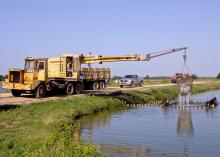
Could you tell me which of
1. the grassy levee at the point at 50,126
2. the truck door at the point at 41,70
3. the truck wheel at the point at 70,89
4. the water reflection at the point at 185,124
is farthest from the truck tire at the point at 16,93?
the water reflection at the point at 185,124

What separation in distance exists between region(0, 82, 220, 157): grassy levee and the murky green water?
124 cm

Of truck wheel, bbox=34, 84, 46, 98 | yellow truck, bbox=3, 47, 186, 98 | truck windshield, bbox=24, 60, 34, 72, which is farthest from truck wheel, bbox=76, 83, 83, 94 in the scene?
truck windshield, bbox=24, 60, 34, 72

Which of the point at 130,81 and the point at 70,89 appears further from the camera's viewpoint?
the point at 130,81

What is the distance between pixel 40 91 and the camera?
34.4m

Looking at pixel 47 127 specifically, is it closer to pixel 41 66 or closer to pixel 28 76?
pixel 28 76

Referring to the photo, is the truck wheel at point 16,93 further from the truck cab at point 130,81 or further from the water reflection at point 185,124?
the truck cab at point 130,81

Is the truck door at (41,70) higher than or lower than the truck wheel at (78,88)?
higher

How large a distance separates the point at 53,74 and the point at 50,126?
17.6 meters

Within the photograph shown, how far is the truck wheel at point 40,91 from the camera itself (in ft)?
112

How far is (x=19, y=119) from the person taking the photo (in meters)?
21.9

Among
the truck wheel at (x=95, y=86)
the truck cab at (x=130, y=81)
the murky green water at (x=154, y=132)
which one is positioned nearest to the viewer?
the murky green water at (x=154, y=132)

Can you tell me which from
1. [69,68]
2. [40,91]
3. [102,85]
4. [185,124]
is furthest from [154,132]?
[102,85]

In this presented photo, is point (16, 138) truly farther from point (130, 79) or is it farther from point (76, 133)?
point (130, 79)

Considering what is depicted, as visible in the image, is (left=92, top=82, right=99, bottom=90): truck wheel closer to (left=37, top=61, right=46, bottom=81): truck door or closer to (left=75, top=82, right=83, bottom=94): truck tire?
(left=75, top=82, right=83, bottom=94): truck tire
